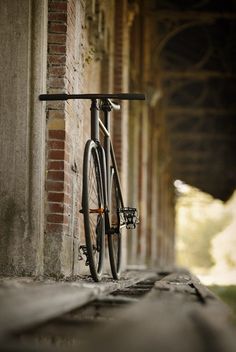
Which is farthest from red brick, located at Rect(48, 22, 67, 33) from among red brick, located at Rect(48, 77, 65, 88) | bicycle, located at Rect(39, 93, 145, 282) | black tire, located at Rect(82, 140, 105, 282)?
black tire, located at Rect(82, 140, 105, 282)

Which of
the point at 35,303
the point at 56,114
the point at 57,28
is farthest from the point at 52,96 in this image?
the point at 35,303

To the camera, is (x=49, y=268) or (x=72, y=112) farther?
(x=72, y=112)

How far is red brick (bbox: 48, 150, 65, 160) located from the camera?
4484 millimetres

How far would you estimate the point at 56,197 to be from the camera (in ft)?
14.6

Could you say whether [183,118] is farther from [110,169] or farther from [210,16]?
[110,169]

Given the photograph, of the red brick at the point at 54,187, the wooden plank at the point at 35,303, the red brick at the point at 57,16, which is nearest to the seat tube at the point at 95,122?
the red brick at the point at 54,187

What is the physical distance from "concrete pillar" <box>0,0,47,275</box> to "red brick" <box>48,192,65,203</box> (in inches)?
4.9

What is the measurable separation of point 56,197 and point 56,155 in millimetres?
268

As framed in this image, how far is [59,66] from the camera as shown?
4590 millimetres

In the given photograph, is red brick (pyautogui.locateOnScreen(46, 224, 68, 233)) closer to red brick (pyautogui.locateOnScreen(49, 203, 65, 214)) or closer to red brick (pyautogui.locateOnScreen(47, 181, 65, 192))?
red brick (pyautogui.locateOnScreen(49, 203, 65, 214))

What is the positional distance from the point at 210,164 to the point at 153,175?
1333 cm

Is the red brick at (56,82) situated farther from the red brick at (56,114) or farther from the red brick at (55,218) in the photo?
the red brick at (55,218)

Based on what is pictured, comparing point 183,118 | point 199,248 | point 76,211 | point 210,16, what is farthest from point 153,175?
point 199,248

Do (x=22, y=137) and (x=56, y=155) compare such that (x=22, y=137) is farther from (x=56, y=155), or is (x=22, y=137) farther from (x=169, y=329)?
(x=169, y=329)
